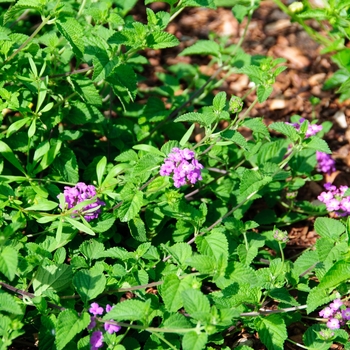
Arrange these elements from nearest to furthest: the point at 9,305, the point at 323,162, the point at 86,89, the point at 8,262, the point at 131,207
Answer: the point at 8,262 < the point at 9,305 < the point at 131,207 < the point at 86,89 < the point at 323,162

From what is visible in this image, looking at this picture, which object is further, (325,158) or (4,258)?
(325,158)

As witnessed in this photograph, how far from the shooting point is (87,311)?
2936mm

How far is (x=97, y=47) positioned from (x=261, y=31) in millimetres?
2349

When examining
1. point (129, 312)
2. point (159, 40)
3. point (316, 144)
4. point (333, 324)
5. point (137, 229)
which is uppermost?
point (159, 40)

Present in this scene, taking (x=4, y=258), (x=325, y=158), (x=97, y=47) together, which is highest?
(x=97, y=47)

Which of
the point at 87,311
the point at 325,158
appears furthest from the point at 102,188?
the point at 325,158

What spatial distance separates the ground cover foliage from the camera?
9.29ft

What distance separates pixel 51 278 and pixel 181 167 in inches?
32.3

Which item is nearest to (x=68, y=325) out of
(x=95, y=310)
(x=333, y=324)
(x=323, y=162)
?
(x=95, y=310)

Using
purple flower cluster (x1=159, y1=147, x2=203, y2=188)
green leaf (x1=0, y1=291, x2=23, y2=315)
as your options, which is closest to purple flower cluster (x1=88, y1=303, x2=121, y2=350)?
green leaf (x1=0, y1=291, x2=23, y2=315)

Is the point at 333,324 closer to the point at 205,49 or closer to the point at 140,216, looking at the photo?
the point at 140,216

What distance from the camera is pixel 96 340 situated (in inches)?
109

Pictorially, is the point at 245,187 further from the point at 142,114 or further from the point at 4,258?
the point at 4,258

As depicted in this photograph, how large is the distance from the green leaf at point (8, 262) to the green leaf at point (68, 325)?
34cm
